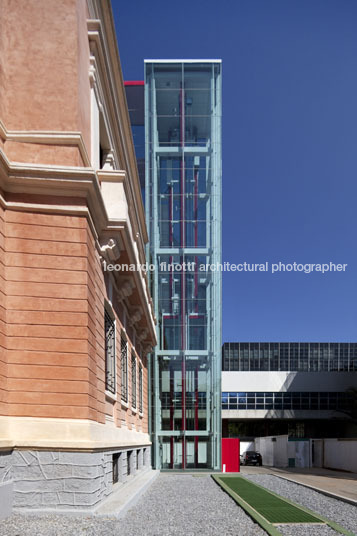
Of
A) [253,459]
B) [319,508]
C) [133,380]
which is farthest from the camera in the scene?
[253,459]

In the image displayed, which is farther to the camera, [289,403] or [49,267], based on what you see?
[289,403]

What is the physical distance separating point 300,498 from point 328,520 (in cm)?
525

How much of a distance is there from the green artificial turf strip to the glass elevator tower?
1537 centimetres

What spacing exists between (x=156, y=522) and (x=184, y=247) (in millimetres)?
24798

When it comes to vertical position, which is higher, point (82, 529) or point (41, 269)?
point (41, 269)

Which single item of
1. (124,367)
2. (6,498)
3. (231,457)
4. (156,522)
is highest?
(124,367)

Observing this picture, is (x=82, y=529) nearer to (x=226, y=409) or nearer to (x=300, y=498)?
(x=300, y=498)

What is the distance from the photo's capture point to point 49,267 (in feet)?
34.0

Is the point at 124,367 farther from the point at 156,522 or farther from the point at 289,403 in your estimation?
the point at 289,403

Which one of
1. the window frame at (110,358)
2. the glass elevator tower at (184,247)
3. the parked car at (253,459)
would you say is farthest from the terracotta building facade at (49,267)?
the parked car at (253,459)

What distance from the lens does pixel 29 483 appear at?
Result: 965 cm

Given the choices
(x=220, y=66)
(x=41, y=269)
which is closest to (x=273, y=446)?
(x=220, y=66)

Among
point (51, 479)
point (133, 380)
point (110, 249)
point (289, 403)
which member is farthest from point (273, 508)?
point (289, 403)

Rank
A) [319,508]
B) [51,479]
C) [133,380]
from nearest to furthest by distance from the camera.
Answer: [51,479] → [319,508] → [133,380]
